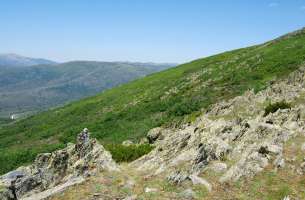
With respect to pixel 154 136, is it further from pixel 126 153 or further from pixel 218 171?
pixel 218 171

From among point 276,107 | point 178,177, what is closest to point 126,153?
point 178,177

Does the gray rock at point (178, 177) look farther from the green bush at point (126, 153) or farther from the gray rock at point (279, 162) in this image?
the green bush at point (126, 153)

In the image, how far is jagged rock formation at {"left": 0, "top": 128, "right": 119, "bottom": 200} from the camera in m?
27.1

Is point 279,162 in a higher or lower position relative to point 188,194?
higher

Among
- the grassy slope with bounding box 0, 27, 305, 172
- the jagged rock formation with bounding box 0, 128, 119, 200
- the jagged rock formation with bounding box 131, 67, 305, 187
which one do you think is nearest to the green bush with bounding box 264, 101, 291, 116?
the jagged rock formation with bounding box 131, 67, 305, 187

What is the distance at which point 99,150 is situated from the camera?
28.9 m

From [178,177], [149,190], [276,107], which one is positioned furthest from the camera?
[276,107]

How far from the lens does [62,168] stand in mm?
31812

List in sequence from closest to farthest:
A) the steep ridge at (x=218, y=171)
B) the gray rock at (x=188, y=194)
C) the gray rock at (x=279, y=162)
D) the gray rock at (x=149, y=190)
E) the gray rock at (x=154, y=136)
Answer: the gray rock at (x=188, y=194), the steep ridge at (x=218, y=171), the gray rock at (x=149, y=190), the gray rock at (x=279, y=162), the gray rock at (x=154, y=136)

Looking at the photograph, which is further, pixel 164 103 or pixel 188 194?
pixel 164 103

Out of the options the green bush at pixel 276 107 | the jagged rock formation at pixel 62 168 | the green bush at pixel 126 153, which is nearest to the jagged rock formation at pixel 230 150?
the green bush at pixel 276 107

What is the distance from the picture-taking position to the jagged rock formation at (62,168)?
2708cm

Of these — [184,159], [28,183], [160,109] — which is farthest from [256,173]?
[160,109]

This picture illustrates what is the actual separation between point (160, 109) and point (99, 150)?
216 ft
